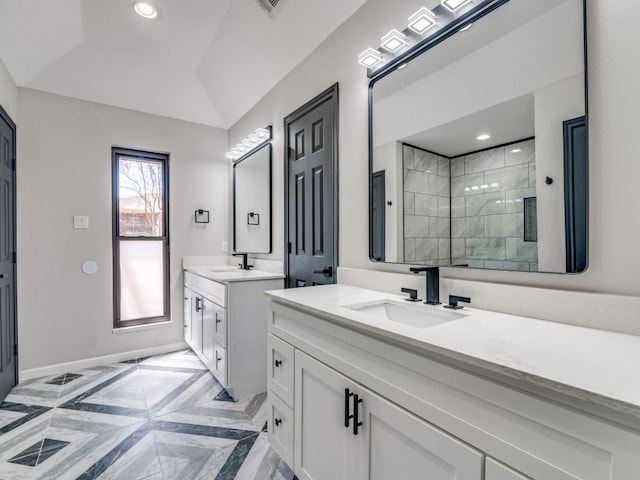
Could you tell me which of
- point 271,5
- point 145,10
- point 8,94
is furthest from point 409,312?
point 8,94

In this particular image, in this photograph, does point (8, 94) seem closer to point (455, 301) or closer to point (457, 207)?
point (457, 207)

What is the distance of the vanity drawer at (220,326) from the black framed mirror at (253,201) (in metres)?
0.68

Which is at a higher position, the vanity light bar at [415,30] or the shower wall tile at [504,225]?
the vanity light bar at [415,30]

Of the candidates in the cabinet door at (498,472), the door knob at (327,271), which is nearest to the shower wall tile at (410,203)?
the door knob at (327,271)

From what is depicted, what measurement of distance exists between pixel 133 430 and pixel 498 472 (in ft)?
6.87

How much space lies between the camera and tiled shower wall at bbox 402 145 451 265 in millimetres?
1407

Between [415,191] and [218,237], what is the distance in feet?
8.73

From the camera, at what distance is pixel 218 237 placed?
3.63 m

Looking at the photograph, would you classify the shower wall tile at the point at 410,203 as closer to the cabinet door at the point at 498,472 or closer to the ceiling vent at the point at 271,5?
the cabinet door at the point at 498,472

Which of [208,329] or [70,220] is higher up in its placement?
[70,220]

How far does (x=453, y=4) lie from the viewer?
50.8 inches

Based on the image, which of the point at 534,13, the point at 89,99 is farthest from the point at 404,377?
the point at 89,99

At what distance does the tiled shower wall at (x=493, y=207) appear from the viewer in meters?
1.14

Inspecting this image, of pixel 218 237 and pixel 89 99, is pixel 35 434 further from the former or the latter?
pixel 89 99
